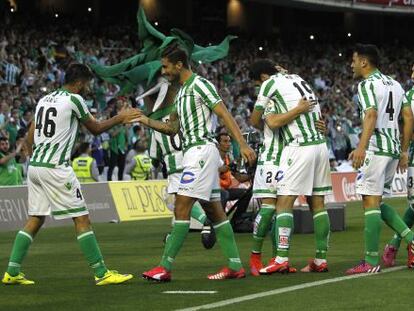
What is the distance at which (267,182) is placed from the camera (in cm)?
1220

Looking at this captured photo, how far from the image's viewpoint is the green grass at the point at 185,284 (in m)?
9.80

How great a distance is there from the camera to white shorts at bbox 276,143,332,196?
11.9m

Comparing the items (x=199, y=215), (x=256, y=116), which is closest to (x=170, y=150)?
(x=199, y=215)

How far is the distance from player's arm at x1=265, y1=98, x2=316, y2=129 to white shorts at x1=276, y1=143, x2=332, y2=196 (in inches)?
10.9

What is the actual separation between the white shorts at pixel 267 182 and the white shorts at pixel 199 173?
987mm

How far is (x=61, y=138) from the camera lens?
37.4 feet

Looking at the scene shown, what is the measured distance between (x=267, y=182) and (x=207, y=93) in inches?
53.9

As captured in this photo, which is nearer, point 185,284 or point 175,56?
point 185,284

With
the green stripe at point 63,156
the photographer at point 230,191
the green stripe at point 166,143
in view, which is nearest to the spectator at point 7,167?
the photographer at point 230,191

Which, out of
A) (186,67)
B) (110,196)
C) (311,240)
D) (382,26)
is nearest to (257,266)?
(186,67)

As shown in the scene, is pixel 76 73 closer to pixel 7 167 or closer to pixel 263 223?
pixel 263 223

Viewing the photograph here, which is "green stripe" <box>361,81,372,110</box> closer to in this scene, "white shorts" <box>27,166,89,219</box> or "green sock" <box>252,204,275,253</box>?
"green sock" <box>252,204,275,253</box>

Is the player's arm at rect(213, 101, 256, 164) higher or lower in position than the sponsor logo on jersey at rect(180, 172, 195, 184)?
higher

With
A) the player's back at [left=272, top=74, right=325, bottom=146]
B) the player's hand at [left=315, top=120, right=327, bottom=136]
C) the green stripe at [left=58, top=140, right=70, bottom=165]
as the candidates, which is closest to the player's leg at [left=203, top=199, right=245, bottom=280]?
the player's back at [left=272, top=74, right=325, bottom=146]
